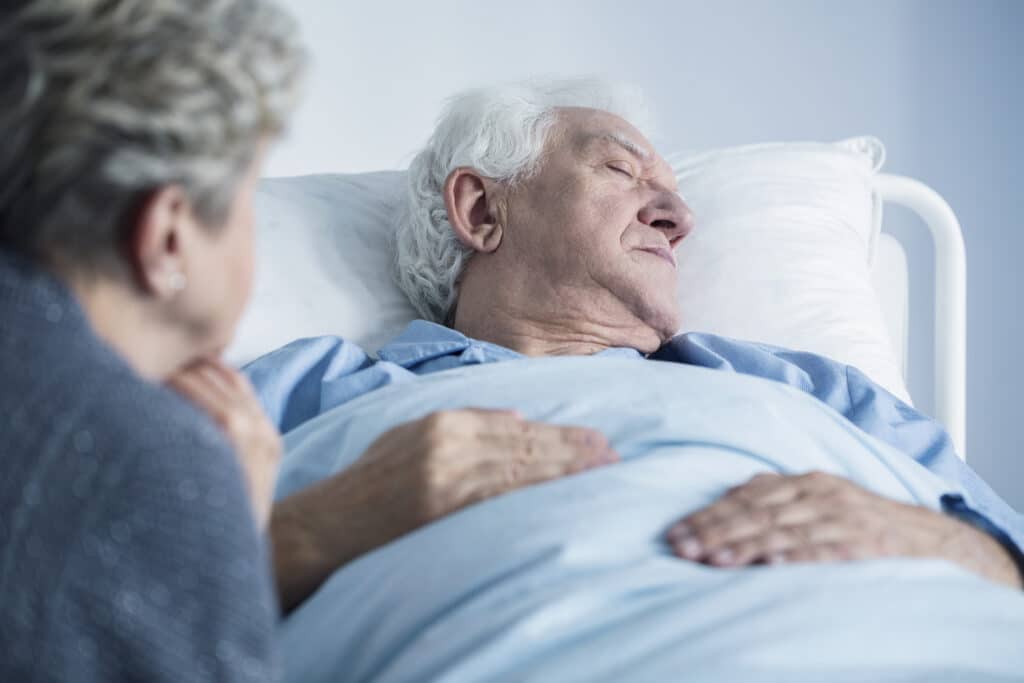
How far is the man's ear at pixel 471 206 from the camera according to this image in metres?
1.57

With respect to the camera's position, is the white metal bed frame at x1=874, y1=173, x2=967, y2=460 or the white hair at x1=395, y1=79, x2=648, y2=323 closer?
the white hair at x1=395, y1=79, x2=648, y2=323

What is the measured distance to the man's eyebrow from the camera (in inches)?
61.7

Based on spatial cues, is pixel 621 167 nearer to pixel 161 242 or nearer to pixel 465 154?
pixel 465 154

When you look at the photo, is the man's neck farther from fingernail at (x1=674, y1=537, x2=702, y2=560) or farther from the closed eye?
fingernail at (x1=674, y1=537, x2=702, y2=560)

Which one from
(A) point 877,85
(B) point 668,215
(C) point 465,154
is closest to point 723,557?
(B) point 668,215

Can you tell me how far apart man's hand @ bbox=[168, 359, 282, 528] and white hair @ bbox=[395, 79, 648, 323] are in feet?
2.81

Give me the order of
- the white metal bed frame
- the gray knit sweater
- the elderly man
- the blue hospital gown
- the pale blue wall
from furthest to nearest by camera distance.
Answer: the pale blue wall → the white metal bed frame → the blue hospital gown → the elderly man → the gray knit sweater

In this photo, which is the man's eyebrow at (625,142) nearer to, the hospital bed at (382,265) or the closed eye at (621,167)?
the closed eye at (621,167)

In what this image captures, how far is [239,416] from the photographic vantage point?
71 cm

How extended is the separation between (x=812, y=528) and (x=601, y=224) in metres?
0.63

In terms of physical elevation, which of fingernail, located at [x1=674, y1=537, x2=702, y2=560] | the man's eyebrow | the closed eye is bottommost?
fingernail, located at [x1=674, y1=537, x2=702, y2=560]

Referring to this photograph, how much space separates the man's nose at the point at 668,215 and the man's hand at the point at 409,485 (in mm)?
628

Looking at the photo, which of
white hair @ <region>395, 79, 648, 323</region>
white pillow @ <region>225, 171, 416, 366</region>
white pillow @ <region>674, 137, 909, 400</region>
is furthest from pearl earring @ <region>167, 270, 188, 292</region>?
white pillow @ <region>674, 137, 909, 400</region>

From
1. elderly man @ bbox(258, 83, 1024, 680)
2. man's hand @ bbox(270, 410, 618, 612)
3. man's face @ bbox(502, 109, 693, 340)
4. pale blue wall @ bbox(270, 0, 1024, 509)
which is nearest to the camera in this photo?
elderly man @ bbox(258, 83, 1024, 680)
